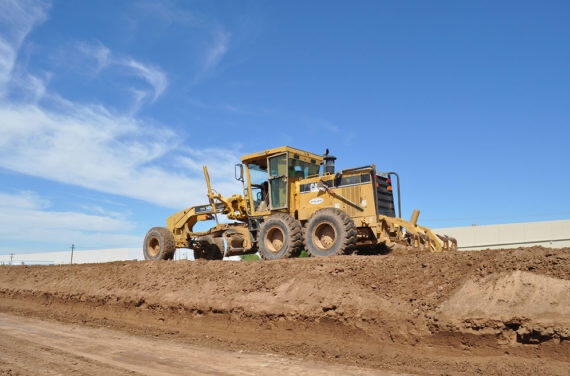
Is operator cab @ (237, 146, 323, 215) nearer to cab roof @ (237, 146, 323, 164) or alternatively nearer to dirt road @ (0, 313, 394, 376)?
cab roof @ (237, 146, 323, 164)

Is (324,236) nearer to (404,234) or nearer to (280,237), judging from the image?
(280,237)

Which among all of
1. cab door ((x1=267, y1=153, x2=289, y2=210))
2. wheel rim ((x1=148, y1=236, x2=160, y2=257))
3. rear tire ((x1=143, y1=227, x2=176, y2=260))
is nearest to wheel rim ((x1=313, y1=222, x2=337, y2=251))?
cab door ((x1=267, y1=153, x2=289, y2=210))

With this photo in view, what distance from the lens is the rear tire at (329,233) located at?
9979mm

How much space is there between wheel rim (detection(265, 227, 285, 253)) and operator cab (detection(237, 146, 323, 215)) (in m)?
0.77

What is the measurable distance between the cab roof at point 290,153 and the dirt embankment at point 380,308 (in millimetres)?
3714

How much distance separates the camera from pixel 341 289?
24.4ft

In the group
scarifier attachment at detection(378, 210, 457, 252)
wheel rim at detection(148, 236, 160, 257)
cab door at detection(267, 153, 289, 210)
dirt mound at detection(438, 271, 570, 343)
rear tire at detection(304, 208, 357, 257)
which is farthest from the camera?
wheel rim at detection(148, 236, 160, 257)

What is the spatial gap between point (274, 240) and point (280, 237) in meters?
0.24

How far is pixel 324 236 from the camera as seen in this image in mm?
10664

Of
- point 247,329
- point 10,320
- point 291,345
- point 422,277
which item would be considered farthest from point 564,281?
point 10,320

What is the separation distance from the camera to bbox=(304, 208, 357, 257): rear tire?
32.7 feet

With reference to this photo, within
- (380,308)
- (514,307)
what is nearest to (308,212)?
(380,308)

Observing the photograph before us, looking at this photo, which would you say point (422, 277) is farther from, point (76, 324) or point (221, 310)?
point (76, 324)

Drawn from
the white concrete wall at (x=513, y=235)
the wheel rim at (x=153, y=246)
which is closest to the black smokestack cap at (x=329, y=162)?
the wheel rim at (x=153, y=246)
